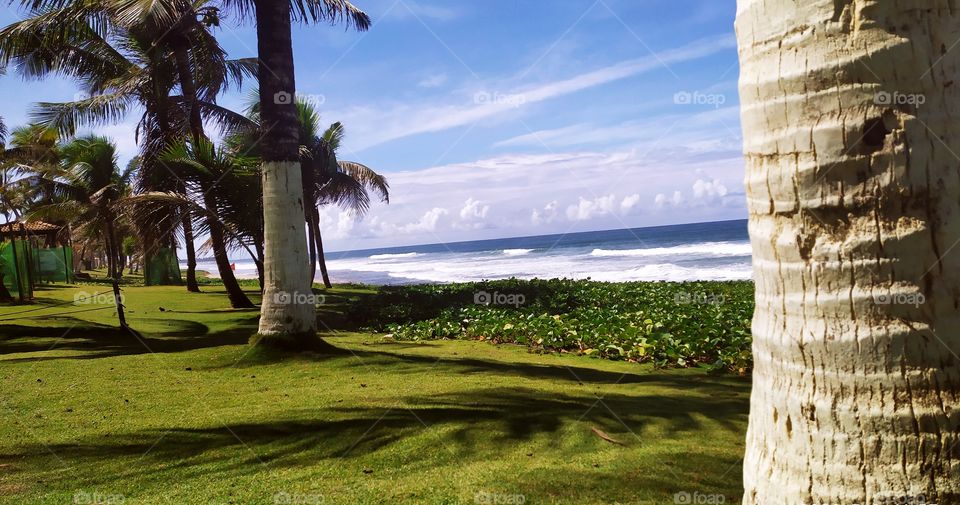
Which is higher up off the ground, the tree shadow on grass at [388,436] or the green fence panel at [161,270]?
the green fence panel at [161,270]

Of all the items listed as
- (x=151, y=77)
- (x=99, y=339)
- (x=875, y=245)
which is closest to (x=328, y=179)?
(x=151, y=77)

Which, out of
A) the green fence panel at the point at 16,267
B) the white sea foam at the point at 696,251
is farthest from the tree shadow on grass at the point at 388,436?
the white sea foam at the point at 696,251

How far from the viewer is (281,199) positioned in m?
8.23

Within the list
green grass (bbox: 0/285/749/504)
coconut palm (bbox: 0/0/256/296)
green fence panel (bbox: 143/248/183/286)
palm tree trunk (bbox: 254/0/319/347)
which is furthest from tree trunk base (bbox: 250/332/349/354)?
green fence panel (bbox: 143/248/183/286)

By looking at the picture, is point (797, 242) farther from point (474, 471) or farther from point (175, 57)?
point (175, 57)

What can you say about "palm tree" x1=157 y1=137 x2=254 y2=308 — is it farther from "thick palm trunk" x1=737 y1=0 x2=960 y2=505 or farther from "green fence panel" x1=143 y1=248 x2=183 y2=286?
"thick palm trunk" x1=737 y1=0 x2=960 y2=505

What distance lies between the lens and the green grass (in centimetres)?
408

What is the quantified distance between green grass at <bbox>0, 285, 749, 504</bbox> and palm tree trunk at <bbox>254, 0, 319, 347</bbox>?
1.58 ft

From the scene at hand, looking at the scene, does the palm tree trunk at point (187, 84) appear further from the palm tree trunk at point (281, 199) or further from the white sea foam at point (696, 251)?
the white sea foam at point (696, 251)

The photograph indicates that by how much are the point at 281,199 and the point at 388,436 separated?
4.28m

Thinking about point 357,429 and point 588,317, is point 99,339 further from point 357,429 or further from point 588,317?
point 588,317

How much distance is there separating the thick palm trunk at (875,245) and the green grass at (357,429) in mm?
2150

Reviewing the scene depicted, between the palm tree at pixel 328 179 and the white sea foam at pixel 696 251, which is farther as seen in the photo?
the white sea foam at pixel 696 251

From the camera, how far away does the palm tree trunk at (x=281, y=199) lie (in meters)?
8.24
